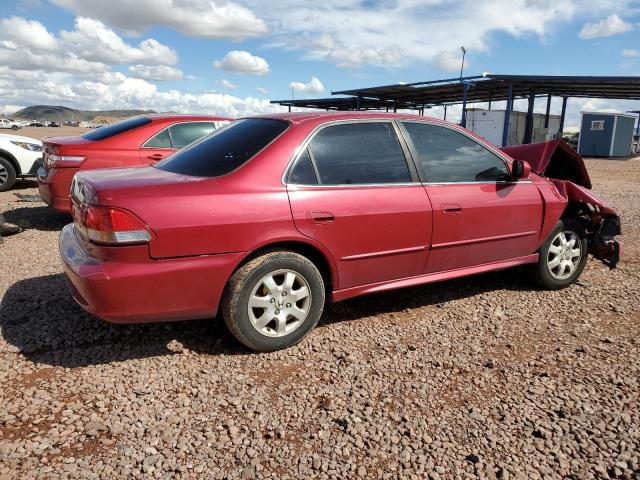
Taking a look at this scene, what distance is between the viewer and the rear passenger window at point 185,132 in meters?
6.48

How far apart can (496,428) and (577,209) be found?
123 inches

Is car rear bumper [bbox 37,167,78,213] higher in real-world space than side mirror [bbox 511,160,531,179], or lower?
lower

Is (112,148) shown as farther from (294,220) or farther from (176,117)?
(294,220)

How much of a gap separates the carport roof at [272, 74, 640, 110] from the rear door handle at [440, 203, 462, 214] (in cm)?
1843

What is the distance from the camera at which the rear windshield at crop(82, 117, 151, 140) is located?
6242 mm

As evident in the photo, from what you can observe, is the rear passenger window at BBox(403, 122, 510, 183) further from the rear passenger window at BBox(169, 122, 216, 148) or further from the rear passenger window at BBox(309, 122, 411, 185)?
the rear passenger window at BBox(169, 122, 216, 148)

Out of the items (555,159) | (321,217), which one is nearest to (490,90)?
(555,159)

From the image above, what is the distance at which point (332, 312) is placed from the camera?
13.3ft

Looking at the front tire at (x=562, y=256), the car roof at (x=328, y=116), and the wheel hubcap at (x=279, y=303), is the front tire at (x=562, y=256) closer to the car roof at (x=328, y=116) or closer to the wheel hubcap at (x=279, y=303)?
the car roof at (x=328, y=116)

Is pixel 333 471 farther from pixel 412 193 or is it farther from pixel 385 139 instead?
pixel 385 139

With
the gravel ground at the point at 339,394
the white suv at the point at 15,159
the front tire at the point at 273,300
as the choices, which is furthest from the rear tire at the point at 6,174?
the front tire at the point at 273,300

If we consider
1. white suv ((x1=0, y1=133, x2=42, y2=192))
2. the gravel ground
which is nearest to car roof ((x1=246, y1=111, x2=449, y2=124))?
the gravel ground

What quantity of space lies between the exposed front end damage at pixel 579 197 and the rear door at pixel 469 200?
1.97 feet

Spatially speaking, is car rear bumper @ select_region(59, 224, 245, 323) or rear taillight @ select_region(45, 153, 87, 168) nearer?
car rear bumper @ select_region(59, 224, 245, 323)
